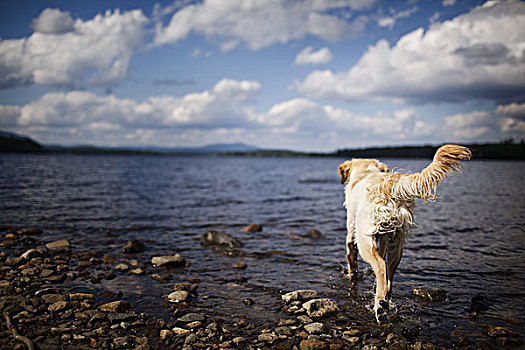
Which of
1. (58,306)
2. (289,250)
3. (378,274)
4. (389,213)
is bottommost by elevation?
(289,250)

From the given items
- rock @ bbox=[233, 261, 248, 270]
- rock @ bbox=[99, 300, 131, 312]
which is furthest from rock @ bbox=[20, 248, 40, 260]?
→ rock @ bbox=[233, 261, 248, 270]

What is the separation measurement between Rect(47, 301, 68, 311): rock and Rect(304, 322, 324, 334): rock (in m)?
4.87

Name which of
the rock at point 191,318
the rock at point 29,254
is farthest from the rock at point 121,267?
the rock at point 191,318

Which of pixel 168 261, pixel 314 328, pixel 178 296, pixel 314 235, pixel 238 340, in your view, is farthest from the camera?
pixel 314 235

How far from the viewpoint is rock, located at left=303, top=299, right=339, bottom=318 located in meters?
6.28

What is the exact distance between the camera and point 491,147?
85.1 m

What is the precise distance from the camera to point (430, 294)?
7.25 meters

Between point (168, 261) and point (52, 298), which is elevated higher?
point (52, 298)

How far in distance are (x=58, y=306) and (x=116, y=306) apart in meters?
1.13

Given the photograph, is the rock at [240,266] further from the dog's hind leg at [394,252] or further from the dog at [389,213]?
the dog's hind leg at [394,252]

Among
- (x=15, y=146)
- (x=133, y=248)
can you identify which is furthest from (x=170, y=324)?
(x=15, y=146)

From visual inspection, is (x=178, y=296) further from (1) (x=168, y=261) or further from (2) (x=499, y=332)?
(2) (x=499, y=332)

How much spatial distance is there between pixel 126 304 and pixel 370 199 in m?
5.51

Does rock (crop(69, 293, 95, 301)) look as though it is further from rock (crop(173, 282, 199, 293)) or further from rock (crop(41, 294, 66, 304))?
rock (crop(173, 282, 199, 293))
